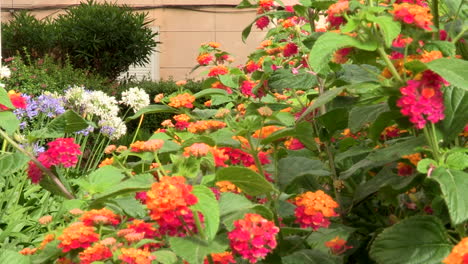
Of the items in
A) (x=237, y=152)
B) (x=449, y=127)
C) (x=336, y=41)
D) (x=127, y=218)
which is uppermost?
(x=336, y=41)

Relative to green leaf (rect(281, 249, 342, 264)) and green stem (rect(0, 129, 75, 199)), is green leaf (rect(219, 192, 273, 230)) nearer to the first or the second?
green leaf (rect(281, 249, 342, 264))

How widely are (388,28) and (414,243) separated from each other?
0.43 m

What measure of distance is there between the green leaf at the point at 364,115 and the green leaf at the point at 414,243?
0.89ft

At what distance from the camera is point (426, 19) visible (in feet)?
5.30

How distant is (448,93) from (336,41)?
0.29m

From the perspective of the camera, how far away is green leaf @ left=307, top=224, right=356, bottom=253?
1.88 meters

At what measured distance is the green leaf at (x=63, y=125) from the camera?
7.72 ft

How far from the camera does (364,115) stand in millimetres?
1854

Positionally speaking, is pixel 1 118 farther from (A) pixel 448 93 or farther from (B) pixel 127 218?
(A) pixel 448 93

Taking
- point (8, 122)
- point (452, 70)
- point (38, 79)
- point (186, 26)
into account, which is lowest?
point (186, 26)

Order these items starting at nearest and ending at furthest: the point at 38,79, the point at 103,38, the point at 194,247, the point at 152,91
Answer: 1. the point at 194,247
2. the point at 38,79
3. the point at 152,91
4. the point at 103,38

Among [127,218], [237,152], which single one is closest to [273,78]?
[237,152]

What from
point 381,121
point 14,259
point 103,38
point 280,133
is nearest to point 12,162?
point 14,259

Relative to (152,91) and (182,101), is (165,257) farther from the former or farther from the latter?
(152,91)
